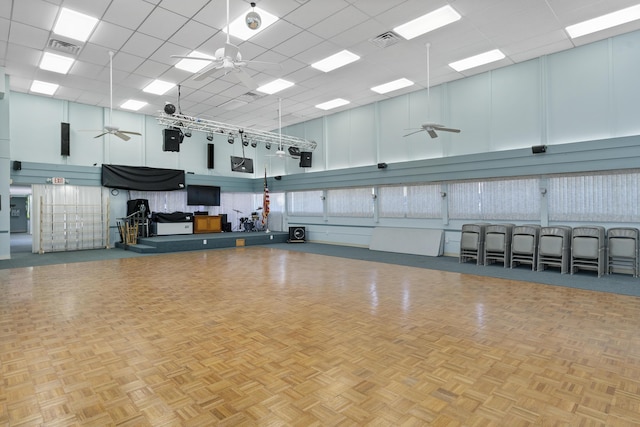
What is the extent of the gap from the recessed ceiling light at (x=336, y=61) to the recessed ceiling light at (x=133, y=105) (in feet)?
19.4

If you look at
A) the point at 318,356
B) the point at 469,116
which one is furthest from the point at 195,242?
the point at 469,116

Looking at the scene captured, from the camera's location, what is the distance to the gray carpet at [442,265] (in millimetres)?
5488

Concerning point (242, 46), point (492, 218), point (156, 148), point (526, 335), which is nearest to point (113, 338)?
point (526, 335)

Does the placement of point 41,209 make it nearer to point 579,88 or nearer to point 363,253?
point 363,253

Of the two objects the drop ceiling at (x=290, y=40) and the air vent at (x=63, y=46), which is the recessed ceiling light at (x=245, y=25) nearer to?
the drop ceiling at (x=290, y=40)

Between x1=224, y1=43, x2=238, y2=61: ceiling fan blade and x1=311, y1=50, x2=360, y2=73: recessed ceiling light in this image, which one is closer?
x1=224, y1=43, x2=238, y2=61: ceiling fan blade

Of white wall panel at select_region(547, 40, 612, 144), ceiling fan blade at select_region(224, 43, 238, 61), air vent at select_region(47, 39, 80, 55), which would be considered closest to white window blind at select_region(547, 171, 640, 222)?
white wall panel at select_region(547, 40, 612, 144)

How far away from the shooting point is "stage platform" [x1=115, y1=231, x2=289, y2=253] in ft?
32.1

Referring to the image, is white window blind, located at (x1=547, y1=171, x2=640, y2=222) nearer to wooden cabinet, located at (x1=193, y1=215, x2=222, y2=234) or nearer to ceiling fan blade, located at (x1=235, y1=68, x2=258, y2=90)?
ceiling fan blade, located at (x1=235, y1=68, x2=258, y2=90)

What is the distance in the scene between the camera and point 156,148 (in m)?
11.9

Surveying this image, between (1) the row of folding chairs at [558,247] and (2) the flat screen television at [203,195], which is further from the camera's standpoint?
(2) the flat screen television at [203,195]

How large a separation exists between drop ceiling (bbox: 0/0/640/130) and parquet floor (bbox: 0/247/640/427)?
14.8 ft

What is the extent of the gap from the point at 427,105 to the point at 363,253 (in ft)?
14.8

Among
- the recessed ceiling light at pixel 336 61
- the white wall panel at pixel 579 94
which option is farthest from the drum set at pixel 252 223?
the white wall panel at pixel 579 94
